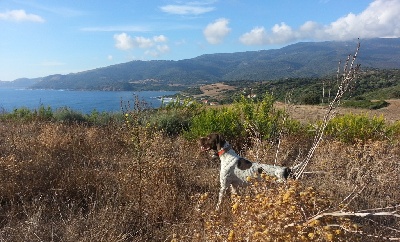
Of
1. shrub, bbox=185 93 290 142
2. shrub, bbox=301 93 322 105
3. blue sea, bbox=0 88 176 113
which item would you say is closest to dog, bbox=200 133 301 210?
blue sea, bbox=0 88 176 113

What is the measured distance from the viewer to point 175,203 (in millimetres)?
4156

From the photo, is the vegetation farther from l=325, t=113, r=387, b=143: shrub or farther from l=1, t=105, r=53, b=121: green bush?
l=1, t=105, r=53, b=121: green bush

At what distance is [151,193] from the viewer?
4.37 metres

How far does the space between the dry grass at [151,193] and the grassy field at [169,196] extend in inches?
0.5

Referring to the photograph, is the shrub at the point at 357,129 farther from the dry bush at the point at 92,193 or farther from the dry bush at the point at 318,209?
the dry bush at the point at 92,193

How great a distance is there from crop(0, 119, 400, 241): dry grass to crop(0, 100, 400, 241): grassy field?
1 centimetres

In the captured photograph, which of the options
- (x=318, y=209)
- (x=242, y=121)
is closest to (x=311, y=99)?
(x=242, y=121)

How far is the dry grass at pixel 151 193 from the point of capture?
2701 mm

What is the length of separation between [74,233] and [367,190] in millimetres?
4022

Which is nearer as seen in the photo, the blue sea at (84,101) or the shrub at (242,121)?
the blue sea at (84,101)

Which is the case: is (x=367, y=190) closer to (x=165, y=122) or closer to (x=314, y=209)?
(x=314, y=209)

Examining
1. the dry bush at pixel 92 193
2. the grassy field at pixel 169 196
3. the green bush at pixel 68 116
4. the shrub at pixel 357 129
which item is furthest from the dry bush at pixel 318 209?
the green bush at pixel 68 116

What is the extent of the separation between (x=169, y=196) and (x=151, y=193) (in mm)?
293

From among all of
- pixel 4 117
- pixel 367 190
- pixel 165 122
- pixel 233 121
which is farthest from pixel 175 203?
pixel 4 117
